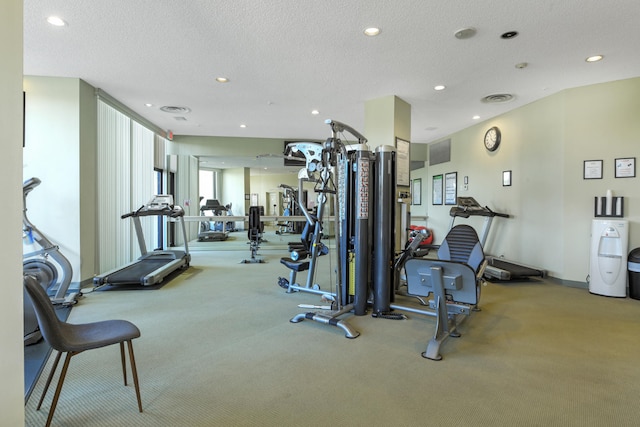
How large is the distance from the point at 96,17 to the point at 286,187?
18.6 ft

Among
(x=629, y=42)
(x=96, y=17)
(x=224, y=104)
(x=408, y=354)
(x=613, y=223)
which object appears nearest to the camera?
(x=408, y=354)

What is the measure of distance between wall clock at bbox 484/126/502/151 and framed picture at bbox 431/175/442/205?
1.90 m

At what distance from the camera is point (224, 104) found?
5711 mm

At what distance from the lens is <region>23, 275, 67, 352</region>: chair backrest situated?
5.36 ft

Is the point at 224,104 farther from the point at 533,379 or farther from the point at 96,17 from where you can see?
the point at 533,379

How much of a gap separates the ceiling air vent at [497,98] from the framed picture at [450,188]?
2.48 m

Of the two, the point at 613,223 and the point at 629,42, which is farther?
the point at 613,223

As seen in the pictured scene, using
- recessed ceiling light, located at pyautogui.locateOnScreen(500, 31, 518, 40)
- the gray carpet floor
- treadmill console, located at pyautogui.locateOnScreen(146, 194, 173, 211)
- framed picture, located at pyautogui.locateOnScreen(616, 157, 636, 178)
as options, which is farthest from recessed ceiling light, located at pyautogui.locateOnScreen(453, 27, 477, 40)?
treadmill console, located at pyautogui.locateOnScreen(146, 194, 173, 211)

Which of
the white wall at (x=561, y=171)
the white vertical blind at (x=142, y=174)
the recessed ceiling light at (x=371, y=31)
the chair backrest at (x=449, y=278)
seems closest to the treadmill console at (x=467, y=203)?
the white wall at (x=561, y=171)

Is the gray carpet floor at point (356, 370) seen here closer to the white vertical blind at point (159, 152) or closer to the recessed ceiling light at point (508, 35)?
the recessed ceiling light at point (508, 35)

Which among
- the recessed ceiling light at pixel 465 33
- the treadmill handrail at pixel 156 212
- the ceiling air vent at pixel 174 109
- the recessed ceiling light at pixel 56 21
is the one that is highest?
the ceiling air vent at pixel 174 109

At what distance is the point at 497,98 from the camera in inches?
207

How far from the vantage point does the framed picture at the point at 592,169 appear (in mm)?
4699

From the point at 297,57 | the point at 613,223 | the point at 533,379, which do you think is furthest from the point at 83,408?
the point at 613,223
